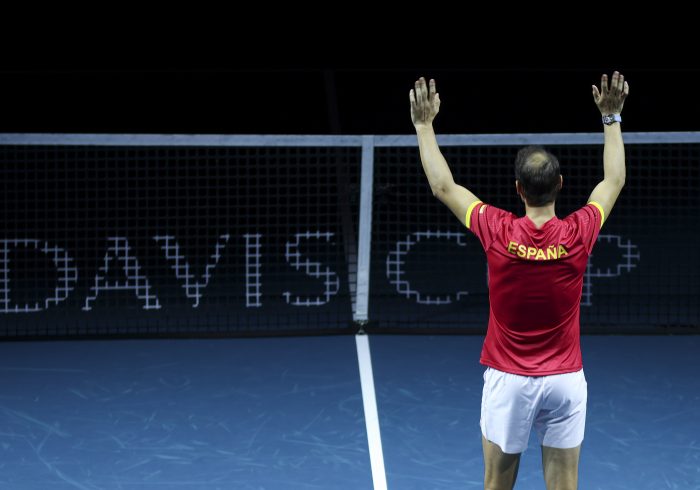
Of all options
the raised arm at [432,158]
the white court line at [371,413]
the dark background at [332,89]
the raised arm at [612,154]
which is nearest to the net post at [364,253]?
the white court line at [371,413]

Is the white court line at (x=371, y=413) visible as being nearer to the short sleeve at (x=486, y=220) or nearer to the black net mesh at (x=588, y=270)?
the black net mesh at (x=588, y=270)

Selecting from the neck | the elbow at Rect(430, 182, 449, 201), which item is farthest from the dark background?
the neck

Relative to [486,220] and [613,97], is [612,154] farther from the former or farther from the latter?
[486,220]

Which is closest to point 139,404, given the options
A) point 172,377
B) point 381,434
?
point 172,377

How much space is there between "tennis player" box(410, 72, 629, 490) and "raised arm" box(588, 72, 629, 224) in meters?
0.01

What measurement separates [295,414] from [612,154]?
3.67 m

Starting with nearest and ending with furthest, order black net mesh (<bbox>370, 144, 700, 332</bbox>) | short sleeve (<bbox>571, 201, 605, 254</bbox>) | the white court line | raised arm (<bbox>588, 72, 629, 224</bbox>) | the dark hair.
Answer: the dark hair, short sleeve (<bbox>571, 201, 605, 254</bbox>), raised arm (<bbox>588, 72, 629, 224</bbox>), the white court line, black net mesh (<bbox>370, 144, 700, 332</bbox>)

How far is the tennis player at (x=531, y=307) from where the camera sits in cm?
462

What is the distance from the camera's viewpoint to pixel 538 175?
15.0 ft

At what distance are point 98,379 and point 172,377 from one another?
542mm

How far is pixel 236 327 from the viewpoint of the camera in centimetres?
1054

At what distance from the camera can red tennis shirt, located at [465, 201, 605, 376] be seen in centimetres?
462

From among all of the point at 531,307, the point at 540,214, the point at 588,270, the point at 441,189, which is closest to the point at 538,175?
the point at 540,214

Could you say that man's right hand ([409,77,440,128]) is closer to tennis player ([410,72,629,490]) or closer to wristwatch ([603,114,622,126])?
tennis player ([410,72,629,490])
